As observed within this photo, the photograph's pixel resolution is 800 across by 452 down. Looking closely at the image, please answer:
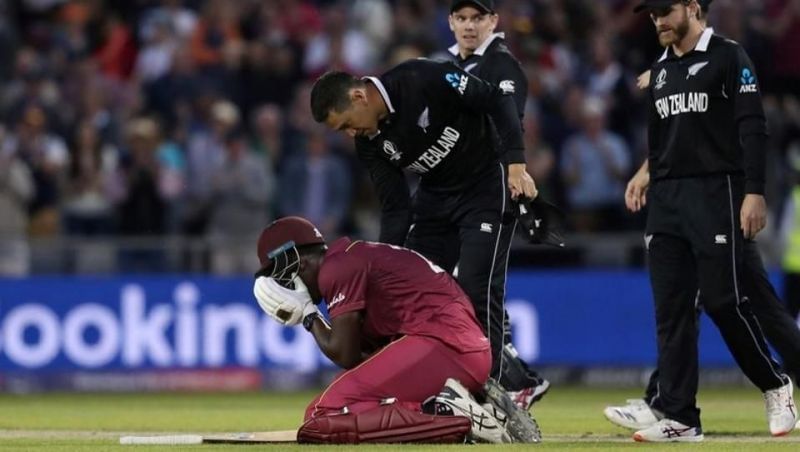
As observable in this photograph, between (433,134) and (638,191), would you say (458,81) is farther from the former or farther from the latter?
(638,191)

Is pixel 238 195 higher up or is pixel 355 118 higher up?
pixel 238 195

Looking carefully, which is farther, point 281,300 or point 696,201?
point 696,201

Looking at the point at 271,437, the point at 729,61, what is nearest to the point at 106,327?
the point at 271,437

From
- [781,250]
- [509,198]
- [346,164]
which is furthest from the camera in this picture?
[346,164]

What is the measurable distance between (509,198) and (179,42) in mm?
10054

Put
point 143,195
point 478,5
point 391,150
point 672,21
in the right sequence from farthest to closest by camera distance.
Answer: point 143,195 < point 478,5 < point 391,150 < point 672,21

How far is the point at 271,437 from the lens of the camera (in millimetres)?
9602

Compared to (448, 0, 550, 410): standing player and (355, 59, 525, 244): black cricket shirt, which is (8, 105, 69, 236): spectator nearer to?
(448, 0, 550, 410): standing player

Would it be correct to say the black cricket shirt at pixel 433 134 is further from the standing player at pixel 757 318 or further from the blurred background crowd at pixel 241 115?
the blurred background crowd at pixel 241 115

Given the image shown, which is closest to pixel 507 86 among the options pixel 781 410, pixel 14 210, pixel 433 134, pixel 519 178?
pixel 433 134

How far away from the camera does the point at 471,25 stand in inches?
434

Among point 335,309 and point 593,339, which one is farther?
point 593,339

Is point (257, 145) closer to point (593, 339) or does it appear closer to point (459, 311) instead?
point (593, 339)

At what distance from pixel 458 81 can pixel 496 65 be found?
813mm
